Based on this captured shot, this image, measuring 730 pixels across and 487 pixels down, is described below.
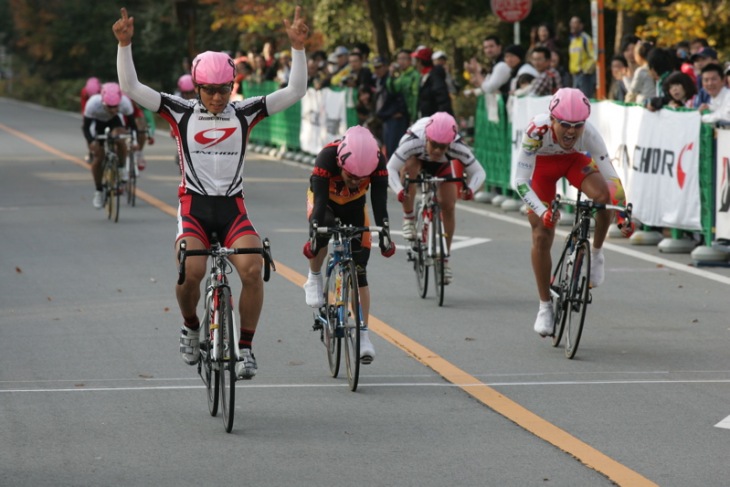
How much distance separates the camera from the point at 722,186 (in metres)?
14.9

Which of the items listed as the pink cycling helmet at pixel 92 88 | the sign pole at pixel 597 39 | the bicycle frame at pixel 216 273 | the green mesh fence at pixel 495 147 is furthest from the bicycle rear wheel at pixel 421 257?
the sign pole at pixel 597 39

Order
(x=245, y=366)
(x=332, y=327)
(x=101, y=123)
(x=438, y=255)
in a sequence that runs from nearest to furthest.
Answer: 1. (x=245, y=366)
2. (x=332, y=327)
3. (x=438, y=255)
4. (x=101, y=123)

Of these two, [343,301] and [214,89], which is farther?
[343,301]

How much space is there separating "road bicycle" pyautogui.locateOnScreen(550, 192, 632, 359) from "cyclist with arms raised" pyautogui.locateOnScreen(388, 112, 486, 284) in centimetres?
203

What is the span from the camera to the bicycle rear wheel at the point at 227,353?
25.4ft

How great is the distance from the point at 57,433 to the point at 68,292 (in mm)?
5501

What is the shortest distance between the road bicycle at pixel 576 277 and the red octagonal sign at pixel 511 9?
696 inches

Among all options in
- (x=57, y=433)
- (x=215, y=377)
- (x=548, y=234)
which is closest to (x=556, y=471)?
(x=215, y=377)

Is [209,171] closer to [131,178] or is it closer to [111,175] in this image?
[111,175]

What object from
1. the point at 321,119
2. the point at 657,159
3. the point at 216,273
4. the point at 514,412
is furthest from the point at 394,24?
the point at 216,273

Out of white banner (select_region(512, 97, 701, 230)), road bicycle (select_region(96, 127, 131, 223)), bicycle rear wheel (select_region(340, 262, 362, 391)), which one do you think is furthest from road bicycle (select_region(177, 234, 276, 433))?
road bicycle (select_region(96, 127, 131, 223))

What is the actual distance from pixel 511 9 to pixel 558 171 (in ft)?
57.1

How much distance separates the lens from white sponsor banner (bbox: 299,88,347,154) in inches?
1104

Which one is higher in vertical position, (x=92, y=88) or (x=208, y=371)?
(x=92, y=88)
